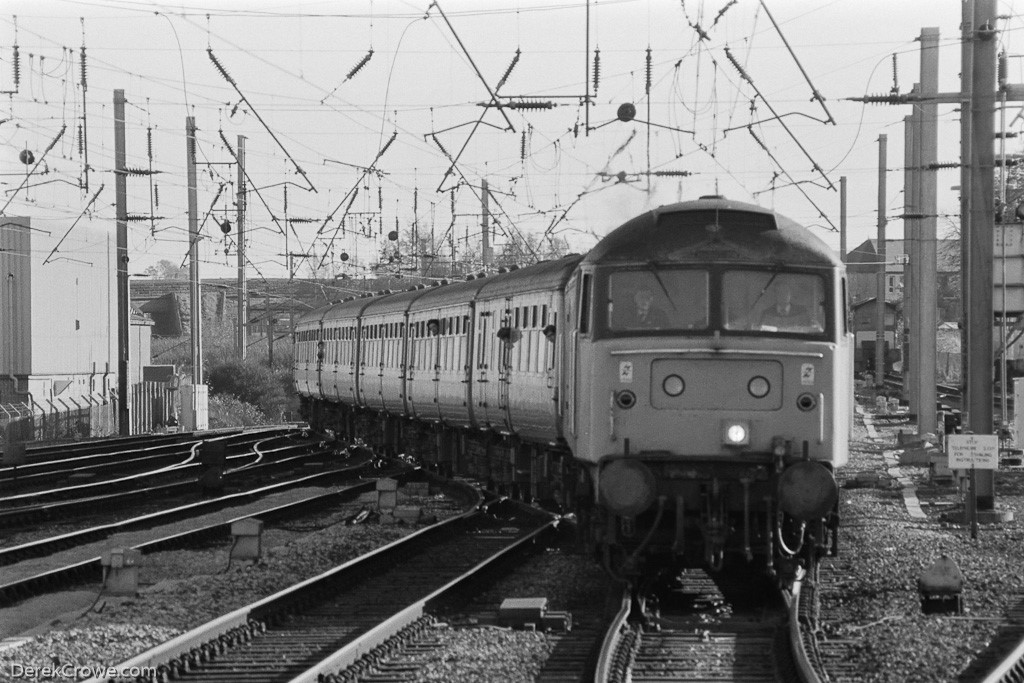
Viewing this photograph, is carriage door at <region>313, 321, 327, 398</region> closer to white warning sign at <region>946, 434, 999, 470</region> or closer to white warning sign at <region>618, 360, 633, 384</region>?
white warning sign at <region>946, 434, 999, 470</region>

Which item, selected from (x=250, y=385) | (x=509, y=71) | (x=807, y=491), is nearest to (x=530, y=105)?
(x=509, y=71)

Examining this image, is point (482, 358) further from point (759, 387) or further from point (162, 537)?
point (759, 387)

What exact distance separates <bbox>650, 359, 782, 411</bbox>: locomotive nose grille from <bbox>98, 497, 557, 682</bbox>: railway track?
2347 mm

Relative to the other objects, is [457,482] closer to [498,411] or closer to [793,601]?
[498,411]

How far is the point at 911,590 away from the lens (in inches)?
500

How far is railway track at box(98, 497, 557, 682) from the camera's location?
979 cm

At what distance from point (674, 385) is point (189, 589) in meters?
4.57

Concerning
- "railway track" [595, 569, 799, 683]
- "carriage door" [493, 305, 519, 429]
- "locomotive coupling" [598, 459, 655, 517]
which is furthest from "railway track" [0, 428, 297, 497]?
"locomotive coupling" [598, 459, 655, 517]

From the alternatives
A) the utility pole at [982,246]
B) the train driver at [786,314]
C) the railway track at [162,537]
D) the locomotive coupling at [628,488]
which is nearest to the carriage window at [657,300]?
the train driver at [786,314]

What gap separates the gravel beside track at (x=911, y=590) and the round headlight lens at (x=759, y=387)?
169cm

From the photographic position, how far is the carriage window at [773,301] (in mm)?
11914

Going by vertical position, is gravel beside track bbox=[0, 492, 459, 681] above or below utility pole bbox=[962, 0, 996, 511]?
below

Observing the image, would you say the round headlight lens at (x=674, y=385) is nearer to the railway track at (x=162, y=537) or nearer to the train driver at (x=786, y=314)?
the train driver at (x=786, y=314)

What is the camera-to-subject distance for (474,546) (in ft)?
55.2
